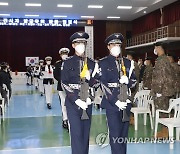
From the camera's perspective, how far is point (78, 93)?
131 inches

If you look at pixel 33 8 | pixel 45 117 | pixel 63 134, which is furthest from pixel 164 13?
pixel 63 134

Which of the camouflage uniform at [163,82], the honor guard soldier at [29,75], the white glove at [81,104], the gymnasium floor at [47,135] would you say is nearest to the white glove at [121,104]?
the white glove at [81,104]

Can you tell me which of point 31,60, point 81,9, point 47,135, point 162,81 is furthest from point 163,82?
point 31,60

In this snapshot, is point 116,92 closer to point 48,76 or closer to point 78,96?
point 78,96

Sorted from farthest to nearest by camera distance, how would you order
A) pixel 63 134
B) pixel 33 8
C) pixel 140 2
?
pixel 33 8, pixel 140 2, pixel 63 134

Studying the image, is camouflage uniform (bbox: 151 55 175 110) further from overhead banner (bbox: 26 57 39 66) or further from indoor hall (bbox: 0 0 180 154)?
overhead banner (bbox: 26 57 39 66)

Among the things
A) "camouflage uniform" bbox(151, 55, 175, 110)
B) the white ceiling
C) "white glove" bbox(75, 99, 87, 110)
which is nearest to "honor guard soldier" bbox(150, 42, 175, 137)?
"camouflage uniform" bbox(151, 55, 175, 110)

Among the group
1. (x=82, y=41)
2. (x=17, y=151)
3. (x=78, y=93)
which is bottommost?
(x=17, y=151)

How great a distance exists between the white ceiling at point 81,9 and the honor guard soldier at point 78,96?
43.7 feet

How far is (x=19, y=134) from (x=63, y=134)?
0.81m

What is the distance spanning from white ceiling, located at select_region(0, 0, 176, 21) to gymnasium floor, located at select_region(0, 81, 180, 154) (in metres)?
9.48

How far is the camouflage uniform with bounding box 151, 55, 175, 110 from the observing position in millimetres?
5223

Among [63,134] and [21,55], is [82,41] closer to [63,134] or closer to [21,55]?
[63,134]

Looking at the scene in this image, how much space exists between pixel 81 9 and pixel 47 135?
14053mm
